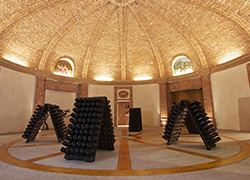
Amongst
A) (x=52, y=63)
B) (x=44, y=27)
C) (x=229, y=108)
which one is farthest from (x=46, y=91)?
(x=229, y=108)

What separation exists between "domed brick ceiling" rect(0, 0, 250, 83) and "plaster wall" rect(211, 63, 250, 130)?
1.11 m

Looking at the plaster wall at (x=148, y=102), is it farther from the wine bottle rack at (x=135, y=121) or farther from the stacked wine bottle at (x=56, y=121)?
the stacked wine bottle at (x=56, y=121)

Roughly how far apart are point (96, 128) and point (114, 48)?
1127 centimetres

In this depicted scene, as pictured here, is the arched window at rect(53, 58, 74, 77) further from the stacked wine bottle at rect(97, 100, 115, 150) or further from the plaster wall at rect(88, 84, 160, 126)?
the stacked wine bottle at rect(97, 100, 115, 150)

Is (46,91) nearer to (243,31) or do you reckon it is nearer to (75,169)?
(75,169)

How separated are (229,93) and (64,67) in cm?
1262

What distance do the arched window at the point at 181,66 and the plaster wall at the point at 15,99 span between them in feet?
37.8

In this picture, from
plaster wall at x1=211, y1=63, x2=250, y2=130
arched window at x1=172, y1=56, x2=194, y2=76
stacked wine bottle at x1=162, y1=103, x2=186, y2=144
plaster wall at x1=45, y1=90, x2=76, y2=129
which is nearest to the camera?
stacked wine bottle at x1=162, y1=103, x2=186, y2=144

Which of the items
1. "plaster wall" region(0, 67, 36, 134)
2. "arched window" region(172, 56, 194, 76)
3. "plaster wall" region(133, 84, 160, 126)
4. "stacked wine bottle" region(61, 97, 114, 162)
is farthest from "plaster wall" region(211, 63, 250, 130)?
"plaster wall" region(0, 67, 36, 134)

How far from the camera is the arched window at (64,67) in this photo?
12322mm

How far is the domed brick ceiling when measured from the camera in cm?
888

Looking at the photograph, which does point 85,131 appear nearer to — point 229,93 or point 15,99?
point 15,99

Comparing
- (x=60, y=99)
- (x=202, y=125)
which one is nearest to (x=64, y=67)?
(x=60, y=99)

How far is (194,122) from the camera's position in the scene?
13.4 feet
